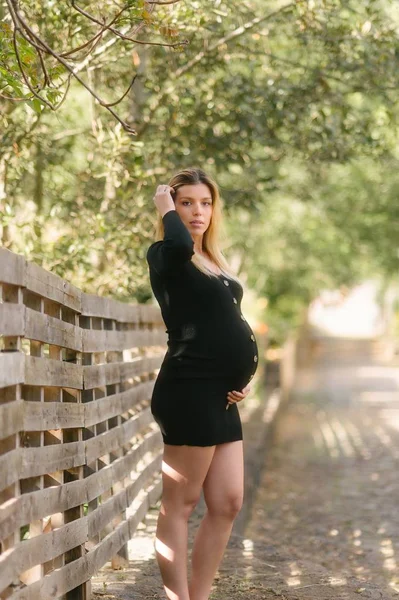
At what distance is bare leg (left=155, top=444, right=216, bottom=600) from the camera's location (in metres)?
4.15

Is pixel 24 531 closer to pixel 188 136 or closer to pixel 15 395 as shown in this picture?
pixel 15 395

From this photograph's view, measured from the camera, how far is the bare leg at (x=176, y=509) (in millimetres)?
4148

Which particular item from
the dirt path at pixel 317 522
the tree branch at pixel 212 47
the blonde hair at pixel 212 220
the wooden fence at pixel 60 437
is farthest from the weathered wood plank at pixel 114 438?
the tree branch at pixel 212 47

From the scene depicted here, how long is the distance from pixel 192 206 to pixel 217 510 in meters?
1.21

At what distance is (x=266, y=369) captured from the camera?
2200cm

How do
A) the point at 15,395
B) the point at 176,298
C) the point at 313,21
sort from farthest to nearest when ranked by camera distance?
the point at 313,21 → the point at 176,298 → the point at 15,395

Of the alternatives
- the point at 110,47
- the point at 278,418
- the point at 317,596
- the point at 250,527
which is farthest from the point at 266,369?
the point at 317,596

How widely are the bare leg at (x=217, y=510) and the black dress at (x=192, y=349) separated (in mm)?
99

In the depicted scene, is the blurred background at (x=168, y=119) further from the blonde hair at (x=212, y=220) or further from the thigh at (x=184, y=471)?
the thigh at (x=184, y=471)

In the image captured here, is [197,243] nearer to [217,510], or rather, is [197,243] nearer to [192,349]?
[192,349]

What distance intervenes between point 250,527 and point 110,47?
408 cm

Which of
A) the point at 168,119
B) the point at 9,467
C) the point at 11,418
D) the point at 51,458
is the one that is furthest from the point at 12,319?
the point at 168,119

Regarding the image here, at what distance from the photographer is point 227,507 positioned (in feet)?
13.9

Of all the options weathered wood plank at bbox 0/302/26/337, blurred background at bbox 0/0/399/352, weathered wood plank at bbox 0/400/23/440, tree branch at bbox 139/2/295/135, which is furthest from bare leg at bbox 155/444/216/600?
tree branch at bbox 139/2/295/135
